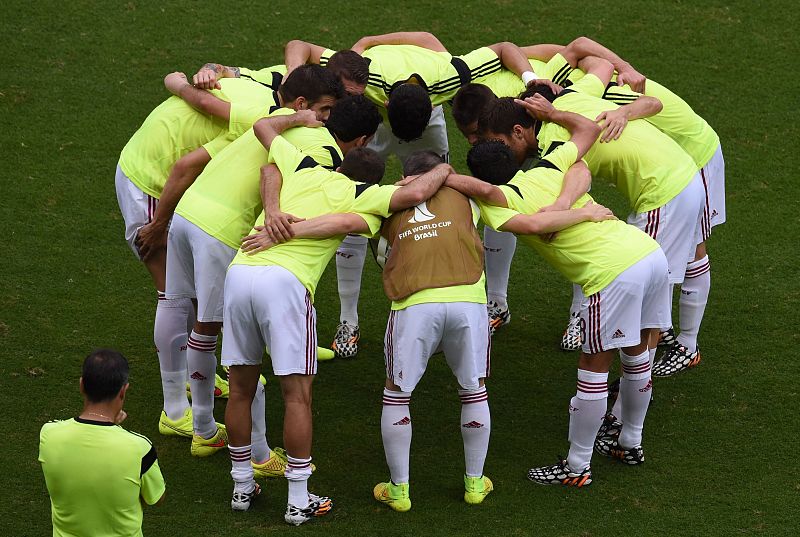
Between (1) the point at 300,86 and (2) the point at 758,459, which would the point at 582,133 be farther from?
(2) the point at 758,459

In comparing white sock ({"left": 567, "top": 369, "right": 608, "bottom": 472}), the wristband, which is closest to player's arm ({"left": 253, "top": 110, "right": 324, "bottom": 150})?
the wristband

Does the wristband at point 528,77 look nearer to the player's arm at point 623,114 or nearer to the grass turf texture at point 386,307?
the player's arm at point 623,114

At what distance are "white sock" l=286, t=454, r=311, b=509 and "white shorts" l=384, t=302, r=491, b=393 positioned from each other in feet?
2.07

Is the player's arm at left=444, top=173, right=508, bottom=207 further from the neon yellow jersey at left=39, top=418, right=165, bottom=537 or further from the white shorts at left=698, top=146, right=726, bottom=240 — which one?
the neon yellow jersey at left=39, top=418, right=165, bottom=537

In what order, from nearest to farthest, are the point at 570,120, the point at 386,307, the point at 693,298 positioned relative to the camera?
the point at 570,120 → the point at 693,298 → the point at 386,307

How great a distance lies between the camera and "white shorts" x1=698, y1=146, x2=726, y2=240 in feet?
24.4

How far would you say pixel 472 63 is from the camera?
25.0ft

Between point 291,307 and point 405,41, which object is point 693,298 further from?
point 291,307

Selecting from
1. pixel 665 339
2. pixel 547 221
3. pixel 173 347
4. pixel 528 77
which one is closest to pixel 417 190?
pixel 547 221

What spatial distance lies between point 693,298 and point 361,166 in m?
2.64

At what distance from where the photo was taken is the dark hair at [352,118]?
641 centimetres

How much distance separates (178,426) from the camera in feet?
22.2

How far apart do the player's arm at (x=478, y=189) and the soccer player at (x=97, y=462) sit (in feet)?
7.00

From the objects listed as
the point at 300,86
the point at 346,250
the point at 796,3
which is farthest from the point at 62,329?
the point at 796,3
